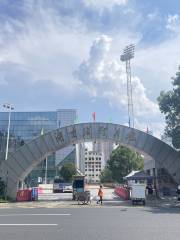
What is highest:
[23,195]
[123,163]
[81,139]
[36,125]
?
[36,125]

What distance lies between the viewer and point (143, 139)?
3366 cm

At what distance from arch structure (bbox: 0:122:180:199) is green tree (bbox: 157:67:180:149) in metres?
1.86

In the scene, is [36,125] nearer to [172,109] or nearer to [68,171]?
[68,171]

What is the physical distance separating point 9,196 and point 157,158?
15075 millimetres

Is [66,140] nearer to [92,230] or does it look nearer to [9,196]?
[9,196]

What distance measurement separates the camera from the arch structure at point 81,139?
33.4 m

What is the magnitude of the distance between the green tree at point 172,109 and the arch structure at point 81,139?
186cm

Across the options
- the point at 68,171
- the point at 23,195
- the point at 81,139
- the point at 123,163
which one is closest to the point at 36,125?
the point at 68,171

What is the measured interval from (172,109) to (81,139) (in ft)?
31.3

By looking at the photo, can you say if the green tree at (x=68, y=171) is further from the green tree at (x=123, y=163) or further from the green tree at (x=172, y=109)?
the green tree at (x=172, y=109)

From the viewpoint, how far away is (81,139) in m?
34.3

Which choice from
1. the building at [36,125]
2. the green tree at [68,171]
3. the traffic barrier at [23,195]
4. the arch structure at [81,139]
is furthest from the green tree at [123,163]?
the traffic barrier at [23,195]

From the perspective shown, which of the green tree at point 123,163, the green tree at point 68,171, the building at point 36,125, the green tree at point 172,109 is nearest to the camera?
the green tree at point 172,109

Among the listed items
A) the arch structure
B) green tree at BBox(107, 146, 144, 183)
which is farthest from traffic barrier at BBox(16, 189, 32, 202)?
green tree at BBox(107, 146, 144, 183)
